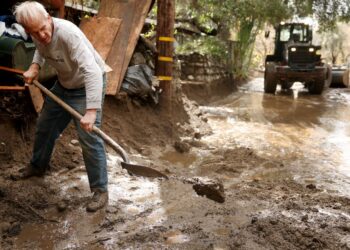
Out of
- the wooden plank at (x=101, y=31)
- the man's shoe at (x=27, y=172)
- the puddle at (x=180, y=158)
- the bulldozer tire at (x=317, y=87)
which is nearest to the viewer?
the man's shoe at (x=27, y=172)

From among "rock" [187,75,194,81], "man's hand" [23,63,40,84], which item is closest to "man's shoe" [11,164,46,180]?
"man's hand" [23,63,40,84]

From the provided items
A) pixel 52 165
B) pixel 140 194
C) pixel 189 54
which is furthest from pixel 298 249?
pixel 189 54

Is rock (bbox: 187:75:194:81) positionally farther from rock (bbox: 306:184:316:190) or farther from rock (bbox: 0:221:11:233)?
rock (bbox: 0:221:11:233)

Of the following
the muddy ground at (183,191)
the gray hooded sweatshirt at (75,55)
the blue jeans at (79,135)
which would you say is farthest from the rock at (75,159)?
the gray hooded sweatshirt at (75,55)

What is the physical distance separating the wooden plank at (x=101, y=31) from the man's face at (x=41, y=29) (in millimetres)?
2625

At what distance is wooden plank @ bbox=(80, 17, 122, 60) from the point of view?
218 inches

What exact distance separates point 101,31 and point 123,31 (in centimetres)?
31

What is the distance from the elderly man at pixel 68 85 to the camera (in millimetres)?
2820

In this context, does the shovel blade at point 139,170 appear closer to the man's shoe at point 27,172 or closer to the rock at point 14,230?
the man's shoe at point 27,172

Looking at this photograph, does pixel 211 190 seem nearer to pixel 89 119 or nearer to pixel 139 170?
pixel 139 170

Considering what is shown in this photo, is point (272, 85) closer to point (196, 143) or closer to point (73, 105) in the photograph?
point (196, 143)

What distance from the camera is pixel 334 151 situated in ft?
19.8

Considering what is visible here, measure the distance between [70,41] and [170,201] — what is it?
156 cm

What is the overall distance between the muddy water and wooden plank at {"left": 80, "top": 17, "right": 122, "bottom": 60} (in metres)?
2.13
